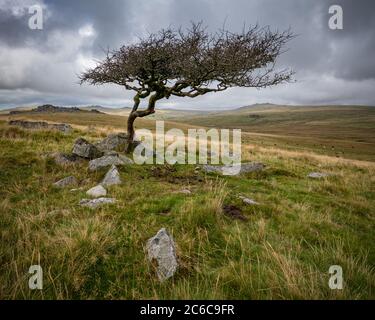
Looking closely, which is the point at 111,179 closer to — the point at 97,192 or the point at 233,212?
the point at 97,192

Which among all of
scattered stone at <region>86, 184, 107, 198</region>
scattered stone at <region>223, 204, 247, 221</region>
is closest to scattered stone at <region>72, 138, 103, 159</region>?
scattered stone at <region>86, 184, 107, 198</region>

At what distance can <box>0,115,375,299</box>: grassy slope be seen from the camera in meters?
3.81

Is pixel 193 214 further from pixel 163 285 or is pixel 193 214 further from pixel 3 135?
pixel 3 135

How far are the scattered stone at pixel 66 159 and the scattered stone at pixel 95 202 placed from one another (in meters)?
4.97

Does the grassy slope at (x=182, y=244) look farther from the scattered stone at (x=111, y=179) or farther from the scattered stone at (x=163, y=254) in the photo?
the scattered stone at (x=111, y=179)

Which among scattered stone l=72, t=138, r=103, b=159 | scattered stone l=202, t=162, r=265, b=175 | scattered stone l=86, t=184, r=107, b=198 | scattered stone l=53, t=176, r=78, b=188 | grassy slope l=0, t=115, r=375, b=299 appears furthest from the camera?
scattered stone l=202, t=162, r=265, b=175

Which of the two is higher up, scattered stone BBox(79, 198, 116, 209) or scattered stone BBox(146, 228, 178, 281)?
scattered stone BBox(79, 198, 116, 209)

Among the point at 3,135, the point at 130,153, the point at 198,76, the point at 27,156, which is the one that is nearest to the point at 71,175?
the point at 27,156

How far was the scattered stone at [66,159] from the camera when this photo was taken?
12062 mm

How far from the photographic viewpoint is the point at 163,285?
396cm

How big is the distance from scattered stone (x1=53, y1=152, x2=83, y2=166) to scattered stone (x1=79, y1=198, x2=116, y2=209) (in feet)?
16.3

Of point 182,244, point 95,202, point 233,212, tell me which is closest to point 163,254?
point 182,244

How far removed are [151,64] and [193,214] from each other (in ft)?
31.8

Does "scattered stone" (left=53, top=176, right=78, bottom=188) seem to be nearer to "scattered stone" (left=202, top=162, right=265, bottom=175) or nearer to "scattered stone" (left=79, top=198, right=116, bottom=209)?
"scattered stone" (left=79, top=198, right=116, bottom=209)
